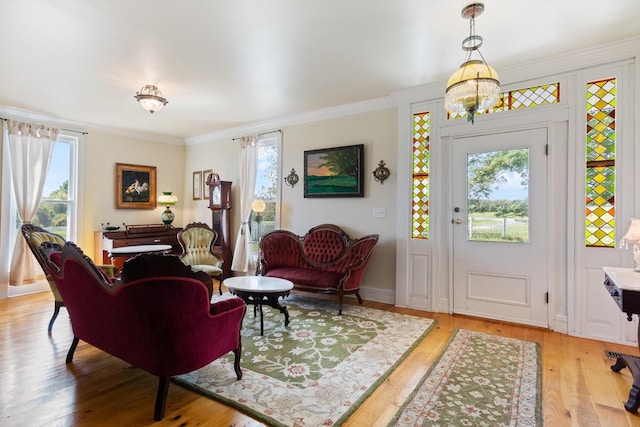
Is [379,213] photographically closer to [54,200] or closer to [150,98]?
[150,98]

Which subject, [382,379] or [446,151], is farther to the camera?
[446,151]

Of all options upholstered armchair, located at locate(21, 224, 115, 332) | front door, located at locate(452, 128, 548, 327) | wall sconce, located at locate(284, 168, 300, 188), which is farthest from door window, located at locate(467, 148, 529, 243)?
upholstered armchair, located at locate(21, 224, 115, 332)

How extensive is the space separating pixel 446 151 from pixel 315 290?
7.43ft

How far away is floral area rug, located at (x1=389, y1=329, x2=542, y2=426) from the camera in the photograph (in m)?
1.94

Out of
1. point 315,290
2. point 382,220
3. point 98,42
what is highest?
point 98,42

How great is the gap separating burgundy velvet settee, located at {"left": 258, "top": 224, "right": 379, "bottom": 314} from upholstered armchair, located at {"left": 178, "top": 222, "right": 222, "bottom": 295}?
0.90 m

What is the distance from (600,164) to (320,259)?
317 centimetres

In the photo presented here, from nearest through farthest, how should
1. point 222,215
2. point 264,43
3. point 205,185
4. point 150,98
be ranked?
1. point 264,43
2. point 150,98
3. point 222,215
4. point 205,185

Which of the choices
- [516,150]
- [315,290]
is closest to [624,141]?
[516,150]

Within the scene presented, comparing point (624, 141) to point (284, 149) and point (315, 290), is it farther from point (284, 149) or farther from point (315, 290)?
point (284, 149)

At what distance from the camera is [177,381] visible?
2.33 metres

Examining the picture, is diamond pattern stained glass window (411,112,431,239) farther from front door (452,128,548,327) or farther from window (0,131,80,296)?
window (0,131,80,296)

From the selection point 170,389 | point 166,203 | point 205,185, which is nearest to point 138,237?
point 166,203

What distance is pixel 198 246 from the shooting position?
16.4 ft
